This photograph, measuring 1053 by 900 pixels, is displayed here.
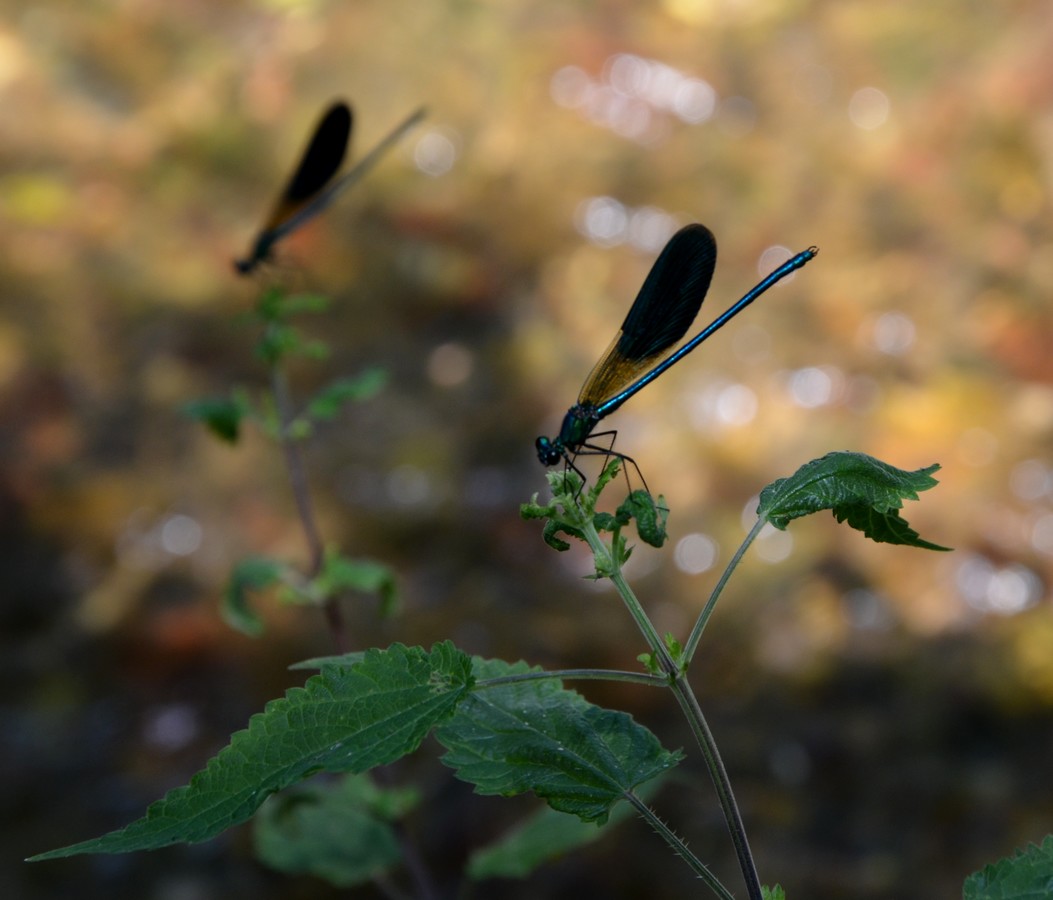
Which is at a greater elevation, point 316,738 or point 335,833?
point 335,833

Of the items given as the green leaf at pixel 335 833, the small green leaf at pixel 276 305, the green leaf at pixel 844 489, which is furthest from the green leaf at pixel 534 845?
the small green leaf at pixel 276 305

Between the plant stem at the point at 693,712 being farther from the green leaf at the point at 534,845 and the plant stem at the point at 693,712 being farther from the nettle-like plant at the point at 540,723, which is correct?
the green leaf at the point at 534,845

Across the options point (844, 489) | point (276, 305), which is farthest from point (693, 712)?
point (276, 305)

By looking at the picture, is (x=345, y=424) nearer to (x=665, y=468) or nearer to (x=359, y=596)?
(x=359, y=596)

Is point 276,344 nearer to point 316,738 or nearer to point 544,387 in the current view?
point 316,738

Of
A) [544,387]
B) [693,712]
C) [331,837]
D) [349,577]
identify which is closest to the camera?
[693,712]
